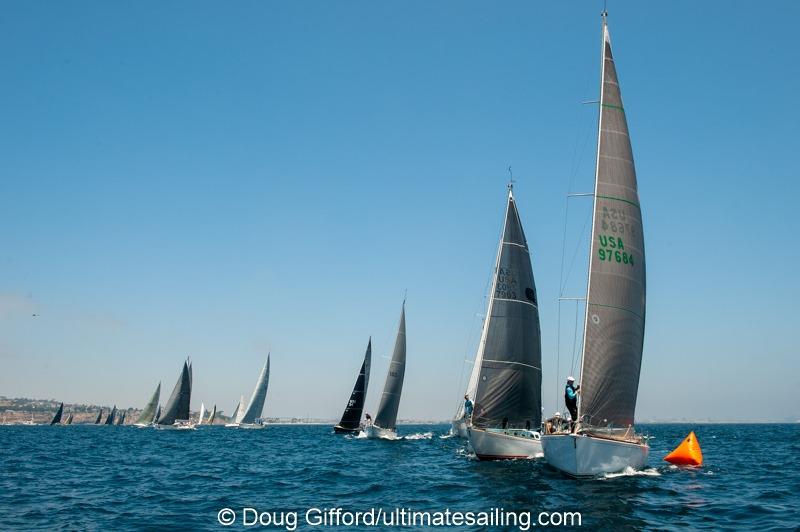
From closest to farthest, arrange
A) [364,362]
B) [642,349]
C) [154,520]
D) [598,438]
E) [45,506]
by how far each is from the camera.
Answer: [154,520] < [45,506] < [598,438] < [642,349] < [364,362]

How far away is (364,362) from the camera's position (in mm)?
70188

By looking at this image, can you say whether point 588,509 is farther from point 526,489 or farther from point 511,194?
point 511,194

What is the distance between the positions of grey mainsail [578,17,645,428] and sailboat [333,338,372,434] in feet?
161

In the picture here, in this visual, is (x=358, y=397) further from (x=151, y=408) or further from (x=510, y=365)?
(x=151, y=408)

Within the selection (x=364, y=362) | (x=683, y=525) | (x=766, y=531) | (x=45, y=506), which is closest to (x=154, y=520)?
(x=45, y=506)

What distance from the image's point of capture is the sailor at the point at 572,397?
22.3 metres

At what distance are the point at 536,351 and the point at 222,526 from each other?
2074cm

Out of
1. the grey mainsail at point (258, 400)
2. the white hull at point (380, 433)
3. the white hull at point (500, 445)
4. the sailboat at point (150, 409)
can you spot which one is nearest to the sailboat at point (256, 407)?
the grey mainsail at point (258, 400)

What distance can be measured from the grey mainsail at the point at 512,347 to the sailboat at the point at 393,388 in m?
23.3

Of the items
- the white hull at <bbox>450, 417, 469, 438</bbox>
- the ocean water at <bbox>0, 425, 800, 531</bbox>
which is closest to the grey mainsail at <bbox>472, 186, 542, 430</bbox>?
the ocean water at <bbox>0, 425, 800, 531</bbox>

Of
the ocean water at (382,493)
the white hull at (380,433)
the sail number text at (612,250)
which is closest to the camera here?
the ocean water at (382,493)

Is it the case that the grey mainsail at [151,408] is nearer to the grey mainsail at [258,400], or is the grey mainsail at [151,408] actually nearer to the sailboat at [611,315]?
the grey mainsail at [258,400]

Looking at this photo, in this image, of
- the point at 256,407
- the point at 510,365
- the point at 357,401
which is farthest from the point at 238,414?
the point at 510,365

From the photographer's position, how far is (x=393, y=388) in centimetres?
5447
